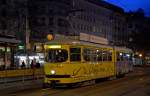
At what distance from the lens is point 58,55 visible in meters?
28.6

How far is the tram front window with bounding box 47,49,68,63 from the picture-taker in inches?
1115

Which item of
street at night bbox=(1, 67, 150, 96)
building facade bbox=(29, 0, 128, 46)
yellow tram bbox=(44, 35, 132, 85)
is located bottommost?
street at night bbox=(1, 67, 150, 96)

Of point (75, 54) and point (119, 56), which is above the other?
point (119, 56)

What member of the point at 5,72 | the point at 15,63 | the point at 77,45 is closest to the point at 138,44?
the point at 15,63

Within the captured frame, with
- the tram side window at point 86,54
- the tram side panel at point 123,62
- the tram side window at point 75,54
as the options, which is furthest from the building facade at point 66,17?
the tram side window at point 75,54

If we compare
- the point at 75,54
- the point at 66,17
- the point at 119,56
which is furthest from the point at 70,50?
the point at 66,17

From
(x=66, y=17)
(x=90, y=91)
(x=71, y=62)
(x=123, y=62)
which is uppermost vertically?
(x=66, y=17)

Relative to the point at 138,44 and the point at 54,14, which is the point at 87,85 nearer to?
the point at 54,14

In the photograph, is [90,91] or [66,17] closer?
[90,91]

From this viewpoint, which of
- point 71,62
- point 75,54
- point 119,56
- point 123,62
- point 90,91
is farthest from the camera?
point 123,62

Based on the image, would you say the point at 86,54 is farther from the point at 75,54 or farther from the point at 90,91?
the point at 90,91

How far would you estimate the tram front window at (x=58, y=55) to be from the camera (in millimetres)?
28312

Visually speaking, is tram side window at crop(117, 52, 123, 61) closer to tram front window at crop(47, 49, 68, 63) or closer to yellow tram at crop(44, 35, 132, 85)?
yellow tram at crop(44, 35, 132, 85)

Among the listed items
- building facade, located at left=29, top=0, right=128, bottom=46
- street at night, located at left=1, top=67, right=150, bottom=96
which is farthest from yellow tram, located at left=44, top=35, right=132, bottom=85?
building facade, located at left=29, top=0, right=128, bottom=46
